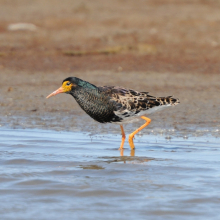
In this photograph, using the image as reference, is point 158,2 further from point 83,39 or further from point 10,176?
point 10,176

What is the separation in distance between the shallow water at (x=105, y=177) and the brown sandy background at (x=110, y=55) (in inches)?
50.9

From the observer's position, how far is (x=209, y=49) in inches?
716

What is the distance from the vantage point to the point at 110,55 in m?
17.8

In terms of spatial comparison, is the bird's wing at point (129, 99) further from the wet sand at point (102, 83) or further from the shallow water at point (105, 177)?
the wet sand at point (102, 83)

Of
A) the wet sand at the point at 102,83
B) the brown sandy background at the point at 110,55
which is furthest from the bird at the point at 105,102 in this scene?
the brown sandy background at the point at 110,55

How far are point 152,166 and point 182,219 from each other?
2.06 metres

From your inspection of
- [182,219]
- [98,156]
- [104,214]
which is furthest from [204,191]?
[98,156]

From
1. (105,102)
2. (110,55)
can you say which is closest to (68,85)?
(105,102)

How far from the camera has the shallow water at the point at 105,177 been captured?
19.6 feet

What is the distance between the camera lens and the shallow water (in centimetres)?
597

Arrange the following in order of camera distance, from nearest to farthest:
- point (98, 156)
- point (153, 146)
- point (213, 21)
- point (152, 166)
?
1. point (152, 166)
2. point (98, 156)
3. point (153, 146)
4. point (213, 21)

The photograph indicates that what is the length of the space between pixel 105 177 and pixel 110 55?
427 inches

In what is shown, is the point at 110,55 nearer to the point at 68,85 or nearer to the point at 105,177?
the point at 68,85

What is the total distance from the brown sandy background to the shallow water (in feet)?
4.24
